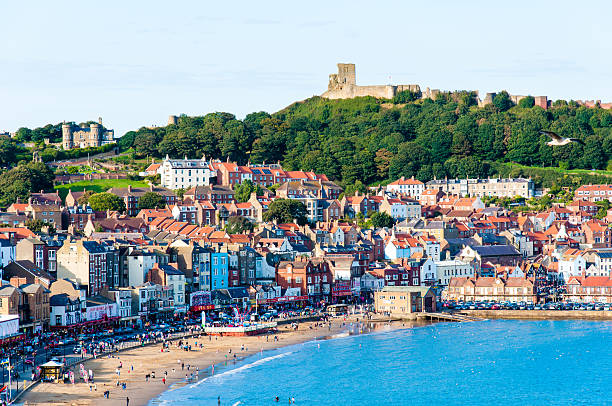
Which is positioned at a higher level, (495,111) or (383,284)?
(495,111)

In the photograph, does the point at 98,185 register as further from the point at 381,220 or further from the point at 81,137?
the point at 381,220

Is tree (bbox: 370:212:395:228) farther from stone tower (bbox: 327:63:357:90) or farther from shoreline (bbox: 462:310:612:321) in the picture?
stone tower (bbox: 327:63:357:90)

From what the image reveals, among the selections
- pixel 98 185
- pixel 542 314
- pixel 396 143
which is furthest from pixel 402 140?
pixel 542 314

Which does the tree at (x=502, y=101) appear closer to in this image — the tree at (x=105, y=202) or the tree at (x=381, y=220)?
the tree at (x=381, y=220)

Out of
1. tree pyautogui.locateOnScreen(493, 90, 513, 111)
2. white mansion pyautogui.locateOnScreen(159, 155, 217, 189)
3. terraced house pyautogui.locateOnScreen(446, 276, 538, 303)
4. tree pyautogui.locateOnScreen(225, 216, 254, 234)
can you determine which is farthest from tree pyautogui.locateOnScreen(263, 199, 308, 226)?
tree pyautogui.locateOnScreen(493, 90, 513, 111)

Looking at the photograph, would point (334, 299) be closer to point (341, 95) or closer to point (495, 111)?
point (495, 111)

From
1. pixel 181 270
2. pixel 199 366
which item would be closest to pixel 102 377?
pixel 199 366
